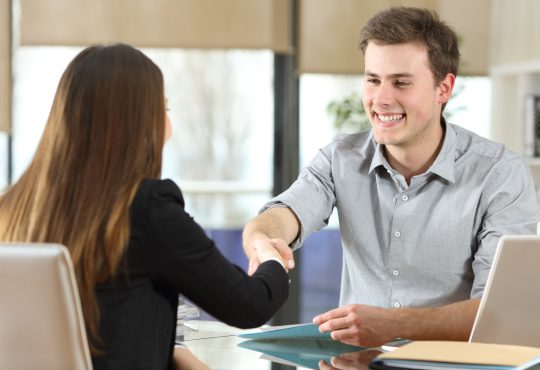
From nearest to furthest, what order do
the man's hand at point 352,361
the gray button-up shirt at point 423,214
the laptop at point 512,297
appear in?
the laptop at point 512,297 < the man's hand at point 352,361 < the gray button-up shirt at point 423,214

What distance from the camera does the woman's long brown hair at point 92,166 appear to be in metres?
1.54

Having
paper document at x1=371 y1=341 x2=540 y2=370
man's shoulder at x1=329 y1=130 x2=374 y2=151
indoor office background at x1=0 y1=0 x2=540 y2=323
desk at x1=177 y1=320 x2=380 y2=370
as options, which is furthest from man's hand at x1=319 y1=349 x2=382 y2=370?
indoor office background at x1=0 y1=0 x2=540 y2=323

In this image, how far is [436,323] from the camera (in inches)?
83.7

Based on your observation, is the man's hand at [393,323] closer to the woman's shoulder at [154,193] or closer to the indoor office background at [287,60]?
the woman's shoulder at [154,193]

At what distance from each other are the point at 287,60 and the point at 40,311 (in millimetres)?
3598

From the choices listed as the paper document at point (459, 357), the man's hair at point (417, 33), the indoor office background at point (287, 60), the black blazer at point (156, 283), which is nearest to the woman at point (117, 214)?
the black blazer at point (156, 283)

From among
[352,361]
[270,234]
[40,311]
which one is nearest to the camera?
[40,311]

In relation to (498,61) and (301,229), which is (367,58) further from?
(498,61)

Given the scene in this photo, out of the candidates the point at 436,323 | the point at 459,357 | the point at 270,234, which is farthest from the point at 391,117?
the point at 459,357

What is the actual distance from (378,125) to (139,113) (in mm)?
1098

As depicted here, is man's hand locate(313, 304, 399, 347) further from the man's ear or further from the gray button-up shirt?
the man's ear

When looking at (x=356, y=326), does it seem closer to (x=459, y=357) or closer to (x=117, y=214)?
(x=459, y=357)

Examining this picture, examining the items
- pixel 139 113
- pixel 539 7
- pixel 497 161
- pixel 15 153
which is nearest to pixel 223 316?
pixel 139 113

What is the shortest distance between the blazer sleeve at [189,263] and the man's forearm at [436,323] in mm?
530
